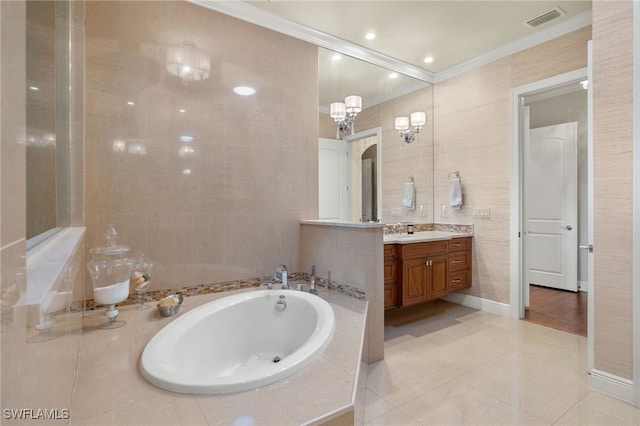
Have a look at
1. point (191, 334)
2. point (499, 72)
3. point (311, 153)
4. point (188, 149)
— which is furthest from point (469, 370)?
point (499, 72)

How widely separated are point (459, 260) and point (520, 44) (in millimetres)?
2375

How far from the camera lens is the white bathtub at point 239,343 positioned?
3.62 feet

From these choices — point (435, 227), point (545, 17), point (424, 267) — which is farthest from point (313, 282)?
point (545, 17)

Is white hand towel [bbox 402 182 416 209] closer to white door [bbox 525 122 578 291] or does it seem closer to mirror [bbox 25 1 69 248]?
white door [bbox 525 122 578 291]

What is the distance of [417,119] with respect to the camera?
383 centimetres

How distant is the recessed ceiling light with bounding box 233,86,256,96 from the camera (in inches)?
97.7

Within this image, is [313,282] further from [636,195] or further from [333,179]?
[636,195]

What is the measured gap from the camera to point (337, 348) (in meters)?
1.39

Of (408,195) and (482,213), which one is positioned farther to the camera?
(408,195)

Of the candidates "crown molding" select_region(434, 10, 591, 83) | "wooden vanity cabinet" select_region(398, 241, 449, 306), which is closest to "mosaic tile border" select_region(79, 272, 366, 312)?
"wooden vanity cabinet" select_region(398, 241, 449, 306)

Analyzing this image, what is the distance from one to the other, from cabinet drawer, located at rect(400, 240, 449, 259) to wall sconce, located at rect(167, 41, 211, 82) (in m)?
2.27

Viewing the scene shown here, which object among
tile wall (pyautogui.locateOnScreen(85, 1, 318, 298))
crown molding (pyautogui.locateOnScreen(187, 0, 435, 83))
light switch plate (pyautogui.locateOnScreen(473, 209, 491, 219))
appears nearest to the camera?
tile wall (pyautogui.locateOnScreen(85, 1, 318, 298))

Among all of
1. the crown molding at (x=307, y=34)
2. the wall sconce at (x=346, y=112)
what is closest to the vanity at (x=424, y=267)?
the wall sconce at (x=346, y=112)

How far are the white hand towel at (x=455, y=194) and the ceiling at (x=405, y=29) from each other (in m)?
1.32
